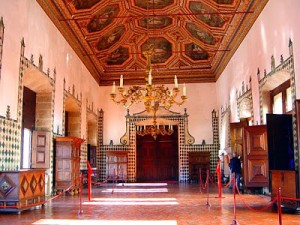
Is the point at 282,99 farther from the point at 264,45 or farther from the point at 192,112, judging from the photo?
the point at 192,112

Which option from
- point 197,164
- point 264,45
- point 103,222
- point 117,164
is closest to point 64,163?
point 103,222

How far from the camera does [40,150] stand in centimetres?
1302

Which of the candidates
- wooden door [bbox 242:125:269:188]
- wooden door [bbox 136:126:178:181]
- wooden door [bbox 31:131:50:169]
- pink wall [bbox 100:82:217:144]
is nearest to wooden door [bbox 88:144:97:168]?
pink wall [bbox 100:82:217:144]

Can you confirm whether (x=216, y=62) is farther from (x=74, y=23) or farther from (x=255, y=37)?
(x=74, y=23)

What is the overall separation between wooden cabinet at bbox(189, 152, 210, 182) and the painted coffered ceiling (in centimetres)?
434

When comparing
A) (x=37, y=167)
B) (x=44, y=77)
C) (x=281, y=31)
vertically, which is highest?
(x=281, y=31)

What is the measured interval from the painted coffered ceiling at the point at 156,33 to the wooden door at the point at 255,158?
421cm

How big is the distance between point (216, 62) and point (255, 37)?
7384 millimetres

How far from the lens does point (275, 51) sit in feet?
38.1

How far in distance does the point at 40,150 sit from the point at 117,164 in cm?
943

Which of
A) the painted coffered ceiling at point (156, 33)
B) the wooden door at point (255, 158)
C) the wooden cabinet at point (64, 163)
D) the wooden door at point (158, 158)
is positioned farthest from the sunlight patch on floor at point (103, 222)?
the wooden door at point (158, 158)

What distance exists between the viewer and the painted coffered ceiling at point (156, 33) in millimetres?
14727

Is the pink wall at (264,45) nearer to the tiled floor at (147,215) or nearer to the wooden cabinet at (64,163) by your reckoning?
the tiled floor at (147,215)

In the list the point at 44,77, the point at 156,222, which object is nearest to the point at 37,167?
the point at 44,77
